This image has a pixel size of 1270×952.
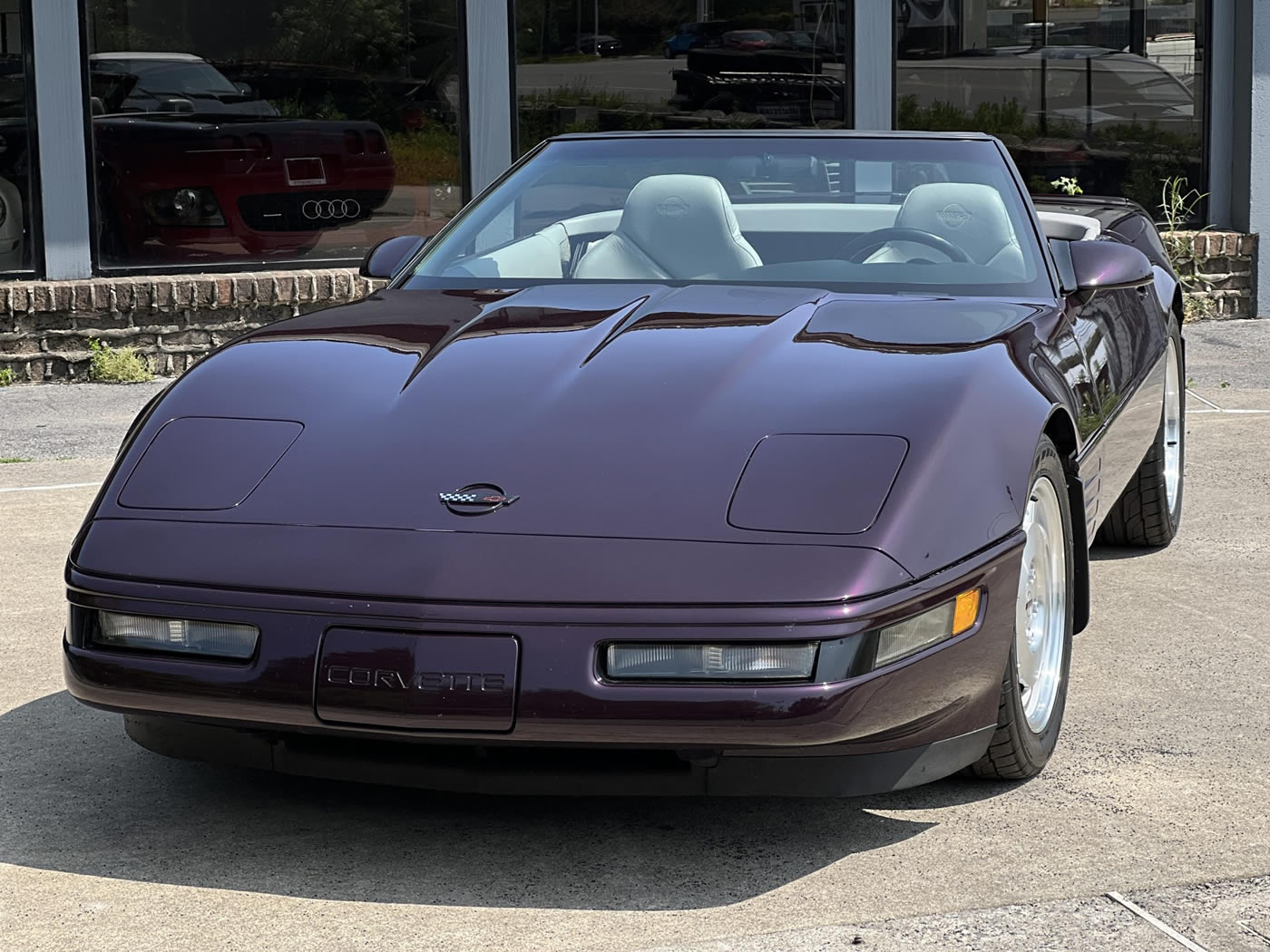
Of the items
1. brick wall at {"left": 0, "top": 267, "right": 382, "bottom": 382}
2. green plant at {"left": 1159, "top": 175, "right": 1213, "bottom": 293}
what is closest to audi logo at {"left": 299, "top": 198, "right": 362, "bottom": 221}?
brick wall at {"left": 0, "top": 267, "right": 382, "bottom": 382}

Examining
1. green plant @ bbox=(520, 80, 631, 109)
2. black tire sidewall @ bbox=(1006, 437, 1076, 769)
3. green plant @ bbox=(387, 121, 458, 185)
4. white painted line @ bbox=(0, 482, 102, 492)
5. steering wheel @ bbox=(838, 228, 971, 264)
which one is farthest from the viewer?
green plant @ bbox=(520, 80, 631, 109)

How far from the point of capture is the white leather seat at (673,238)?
180 inches

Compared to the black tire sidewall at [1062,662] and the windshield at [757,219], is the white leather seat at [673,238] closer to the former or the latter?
the windshield at [757,219]

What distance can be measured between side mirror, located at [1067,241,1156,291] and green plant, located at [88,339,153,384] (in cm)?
592

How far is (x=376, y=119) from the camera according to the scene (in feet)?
32.7

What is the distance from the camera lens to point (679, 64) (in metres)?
10.3

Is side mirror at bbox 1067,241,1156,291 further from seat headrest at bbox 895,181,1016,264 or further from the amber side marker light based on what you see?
the amber side marker light

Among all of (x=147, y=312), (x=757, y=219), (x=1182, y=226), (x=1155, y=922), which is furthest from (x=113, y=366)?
(x=1155, y=922)

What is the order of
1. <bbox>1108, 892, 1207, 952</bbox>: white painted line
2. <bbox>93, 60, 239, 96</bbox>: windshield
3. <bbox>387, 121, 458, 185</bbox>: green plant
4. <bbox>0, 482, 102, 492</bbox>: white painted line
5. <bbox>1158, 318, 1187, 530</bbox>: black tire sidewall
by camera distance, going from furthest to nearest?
<bbox>387, 121, 458, 185</bbox>: green plant, <bbox>93, 60, 239, 96</bbox>: windshield, <bbox>0, 482, 102, 492</bbox>: white painted line, <bbox>1158, 318, 1187, 530</bbox>: black tire sidewall, <bbox>1108, 892, 1207, 952</bbox>: white painted line

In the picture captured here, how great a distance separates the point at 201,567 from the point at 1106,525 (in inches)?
135

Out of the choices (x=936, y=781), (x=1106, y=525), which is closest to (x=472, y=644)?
(x=936, y=781)

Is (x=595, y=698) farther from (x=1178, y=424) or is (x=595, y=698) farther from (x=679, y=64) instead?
(x=679, y=64)

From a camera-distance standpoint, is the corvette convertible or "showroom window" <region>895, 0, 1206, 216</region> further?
"showroom window" <region>895, 0, 1206, 216</region>

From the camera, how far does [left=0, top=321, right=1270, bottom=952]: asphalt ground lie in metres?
2.94
